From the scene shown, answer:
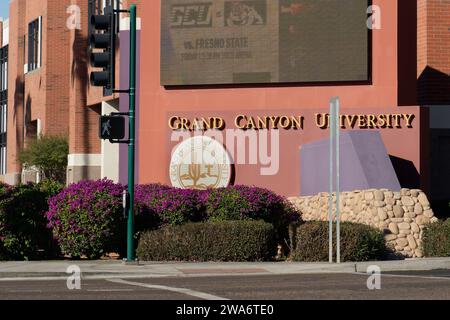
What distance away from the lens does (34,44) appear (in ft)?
202

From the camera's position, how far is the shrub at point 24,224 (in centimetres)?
2633

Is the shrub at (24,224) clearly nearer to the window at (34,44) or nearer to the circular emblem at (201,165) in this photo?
the circular emblem at (201,165)

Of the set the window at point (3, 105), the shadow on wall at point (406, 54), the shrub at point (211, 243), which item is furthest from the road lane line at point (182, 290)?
the window at point (3, 105)

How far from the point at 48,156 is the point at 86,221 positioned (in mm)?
28913

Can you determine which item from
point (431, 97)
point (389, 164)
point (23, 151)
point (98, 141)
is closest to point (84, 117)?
point (98, 141)

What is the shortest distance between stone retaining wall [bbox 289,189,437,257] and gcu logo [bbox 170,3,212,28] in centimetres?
917

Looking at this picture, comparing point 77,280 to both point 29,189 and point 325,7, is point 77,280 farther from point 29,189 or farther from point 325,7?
point 325,7

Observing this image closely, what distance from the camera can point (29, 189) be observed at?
2750 centimetres

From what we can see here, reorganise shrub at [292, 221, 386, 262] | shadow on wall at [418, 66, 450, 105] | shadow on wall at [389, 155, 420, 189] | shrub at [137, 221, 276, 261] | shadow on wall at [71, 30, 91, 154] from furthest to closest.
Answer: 1. shadow on wall at [71, 30, 91, 154]
2. shadow on wall at [418, 66, 450, 105]
3. shadow on wall at [389, 155, 420, 189]
4. shrub at [137, 221, 276, 261]
5. shrub at [292, 221, 386, 262]

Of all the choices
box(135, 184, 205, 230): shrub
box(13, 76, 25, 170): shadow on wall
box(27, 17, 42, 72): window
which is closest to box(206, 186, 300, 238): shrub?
box(135, 184, 205, 230): shrub

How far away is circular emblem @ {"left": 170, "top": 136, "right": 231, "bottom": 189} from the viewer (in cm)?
3559

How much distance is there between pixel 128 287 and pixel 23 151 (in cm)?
4091

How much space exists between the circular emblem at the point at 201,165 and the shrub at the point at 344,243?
986cm

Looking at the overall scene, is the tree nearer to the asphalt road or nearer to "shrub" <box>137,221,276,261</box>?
"shrub" <box>137,221,276,261</box>
